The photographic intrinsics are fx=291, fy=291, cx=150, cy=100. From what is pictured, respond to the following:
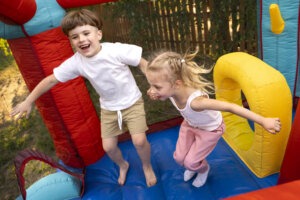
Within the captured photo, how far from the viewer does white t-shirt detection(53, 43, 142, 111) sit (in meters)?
1.99

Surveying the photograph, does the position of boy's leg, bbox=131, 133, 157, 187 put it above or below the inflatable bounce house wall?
below

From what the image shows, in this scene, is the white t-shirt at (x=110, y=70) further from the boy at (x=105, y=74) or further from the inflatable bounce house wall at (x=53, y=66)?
the inflatable bounce house wall at (x=53, y=66)

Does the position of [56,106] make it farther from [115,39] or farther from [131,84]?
[115,39]

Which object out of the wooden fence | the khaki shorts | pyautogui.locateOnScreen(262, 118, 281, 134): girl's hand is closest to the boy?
the khaki shorts

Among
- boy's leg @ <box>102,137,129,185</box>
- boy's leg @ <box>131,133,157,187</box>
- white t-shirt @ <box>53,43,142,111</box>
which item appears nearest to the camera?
white t-shirt @ <box>53,43,142,111</box>

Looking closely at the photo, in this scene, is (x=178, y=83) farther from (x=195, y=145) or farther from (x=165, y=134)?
(x=165, y=134)

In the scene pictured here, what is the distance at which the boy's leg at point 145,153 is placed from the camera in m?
2.11

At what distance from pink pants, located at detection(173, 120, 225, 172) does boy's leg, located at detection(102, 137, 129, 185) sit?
1.62 ft

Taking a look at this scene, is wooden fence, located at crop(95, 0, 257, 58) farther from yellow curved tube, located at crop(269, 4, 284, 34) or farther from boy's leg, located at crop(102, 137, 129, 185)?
boy's leg, located at crop(102, 137, 129, 185)

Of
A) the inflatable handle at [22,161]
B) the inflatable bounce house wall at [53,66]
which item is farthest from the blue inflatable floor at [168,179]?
the inflatable handle at [22,161]

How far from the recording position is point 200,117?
186 centimetres

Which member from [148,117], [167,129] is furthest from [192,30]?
[167,129]

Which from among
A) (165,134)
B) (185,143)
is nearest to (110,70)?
(185,143)

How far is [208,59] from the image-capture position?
16.0 ft
